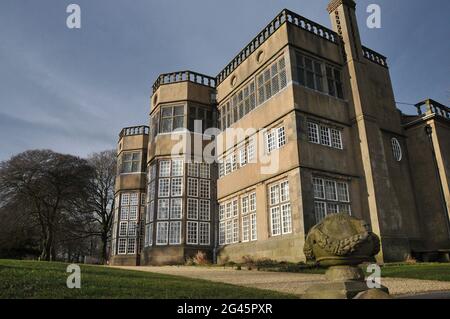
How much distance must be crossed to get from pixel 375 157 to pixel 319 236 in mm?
14234

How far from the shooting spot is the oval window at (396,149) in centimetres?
2205

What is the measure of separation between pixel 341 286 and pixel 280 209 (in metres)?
12.8

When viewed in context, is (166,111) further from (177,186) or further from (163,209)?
(163,209)

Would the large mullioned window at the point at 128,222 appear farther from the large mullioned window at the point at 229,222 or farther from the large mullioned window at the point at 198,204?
the large mullioned window at the point at 229,222

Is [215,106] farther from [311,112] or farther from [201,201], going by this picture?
[311,112]

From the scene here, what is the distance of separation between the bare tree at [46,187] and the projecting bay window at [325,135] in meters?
27.2

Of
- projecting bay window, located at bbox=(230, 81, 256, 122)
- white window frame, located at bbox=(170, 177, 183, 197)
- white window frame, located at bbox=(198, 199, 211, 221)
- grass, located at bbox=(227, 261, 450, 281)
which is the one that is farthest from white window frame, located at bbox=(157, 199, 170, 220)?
grass, located at bbox=(227, 261, 450, 281)

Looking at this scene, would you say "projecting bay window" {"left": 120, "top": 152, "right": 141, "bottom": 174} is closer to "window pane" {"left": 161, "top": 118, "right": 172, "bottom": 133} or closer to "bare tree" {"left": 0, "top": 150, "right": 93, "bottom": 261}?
"bare tree" {"left": 0, "top": 150, "right": 93, "bottom": 261}

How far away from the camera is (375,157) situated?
1947 cm

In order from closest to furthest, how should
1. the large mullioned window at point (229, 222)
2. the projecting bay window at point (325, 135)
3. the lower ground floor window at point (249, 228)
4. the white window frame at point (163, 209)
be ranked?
the projecting bay window at point (325, 135) < the lower ground floor window at point (249, 228) < the large mullioned window at point (229, 222) < the white window frame at point (163, 209)

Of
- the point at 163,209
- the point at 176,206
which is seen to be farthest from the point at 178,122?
the point at 163,209

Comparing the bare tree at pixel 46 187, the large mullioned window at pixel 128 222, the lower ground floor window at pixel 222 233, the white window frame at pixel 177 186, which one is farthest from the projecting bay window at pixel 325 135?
the bare tree at pixel 46 187

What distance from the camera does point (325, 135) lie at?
19.8 meters
